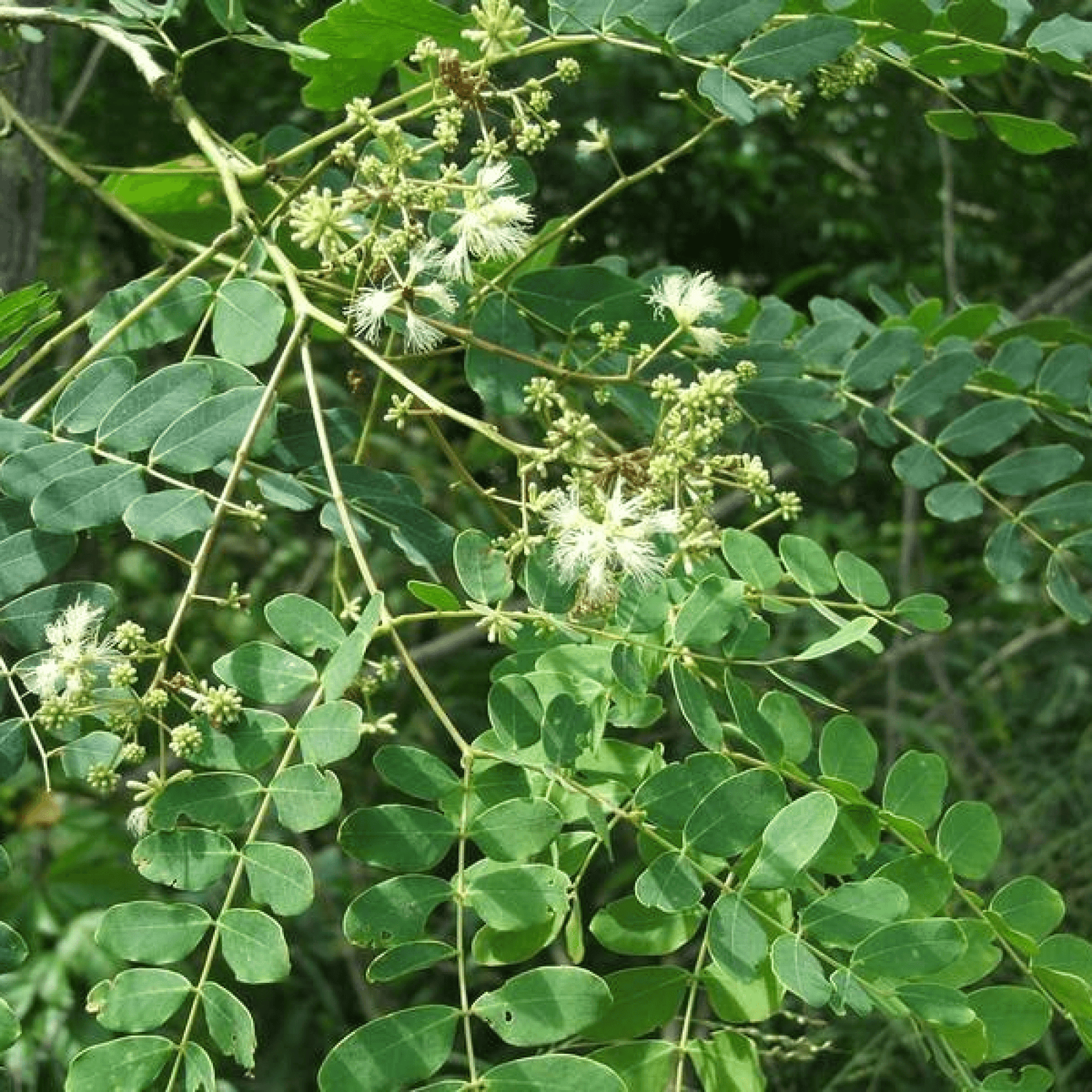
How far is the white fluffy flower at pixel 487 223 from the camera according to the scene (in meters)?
1.05

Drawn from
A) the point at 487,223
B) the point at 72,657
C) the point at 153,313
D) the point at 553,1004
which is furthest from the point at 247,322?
the point at 553,1004

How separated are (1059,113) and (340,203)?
2.50m

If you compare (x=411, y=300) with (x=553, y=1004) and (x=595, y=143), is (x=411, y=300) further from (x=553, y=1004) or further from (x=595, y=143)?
(x=553, y=1004)

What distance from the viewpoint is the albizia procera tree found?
0.95 metres

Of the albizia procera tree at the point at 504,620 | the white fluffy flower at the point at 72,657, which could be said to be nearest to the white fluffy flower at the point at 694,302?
the albizia procera tree at the point at 504,620

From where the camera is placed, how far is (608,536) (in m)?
0.96

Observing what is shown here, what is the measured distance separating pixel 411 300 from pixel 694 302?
0.59ft

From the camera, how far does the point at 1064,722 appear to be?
334cm

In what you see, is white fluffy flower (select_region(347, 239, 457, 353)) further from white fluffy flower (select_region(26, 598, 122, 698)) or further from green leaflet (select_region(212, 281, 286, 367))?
white fluffy flower (select_region(26, 598, 122, 698))

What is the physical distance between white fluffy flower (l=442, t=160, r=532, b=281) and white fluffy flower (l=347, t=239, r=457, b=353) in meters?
0.01

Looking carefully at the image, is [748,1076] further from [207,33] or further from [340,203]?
[207,33]

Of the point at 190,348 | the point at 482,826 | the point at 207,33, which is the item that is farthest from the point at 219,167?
the point at 207,33

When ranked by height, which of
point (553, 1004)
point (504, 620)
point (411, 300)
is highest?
point (411, 300)

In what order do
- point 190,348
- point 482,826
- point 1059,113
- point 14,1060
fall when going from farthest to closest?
point 1059,113
point 14,1060
point 190,348
point 482,826
